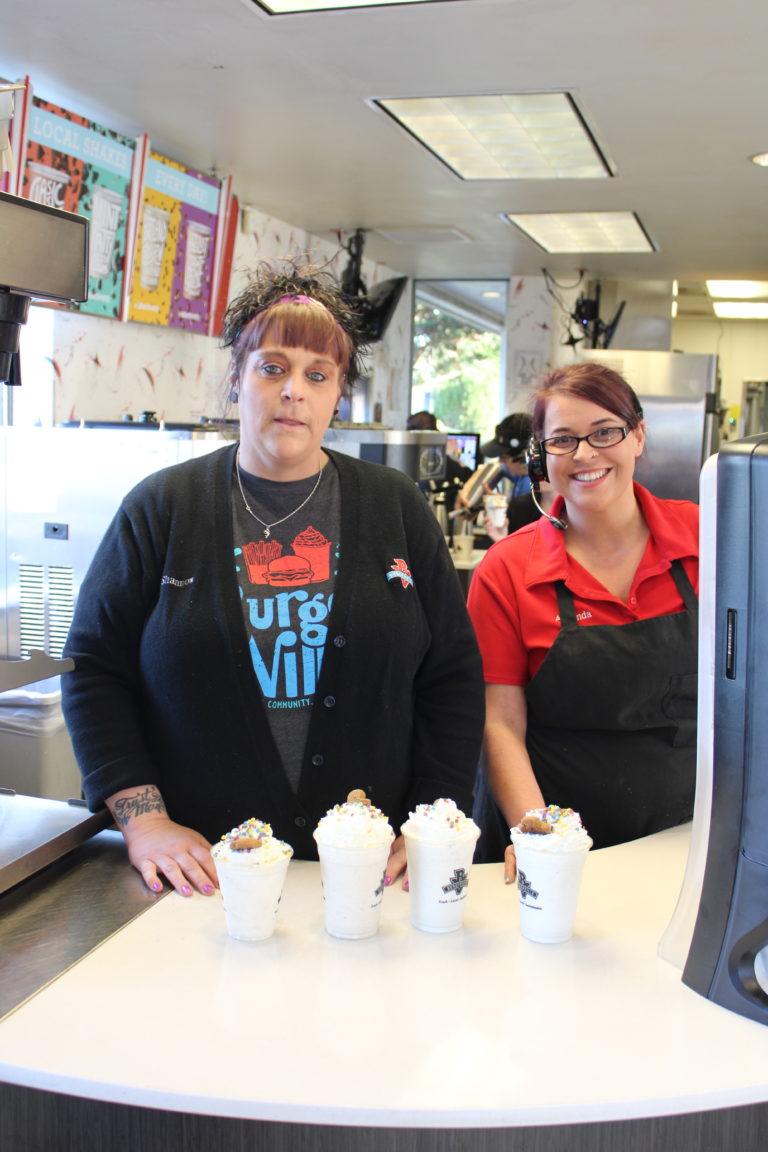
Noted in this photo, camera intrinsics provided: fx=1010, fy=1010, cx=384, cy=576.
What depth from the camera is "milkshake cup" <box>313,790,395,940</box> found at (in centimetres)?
123

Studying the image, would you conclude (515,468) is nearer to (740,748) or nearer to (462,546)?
(462,546)

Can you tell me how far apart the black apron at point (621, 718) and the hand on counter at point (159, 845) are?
0.69m

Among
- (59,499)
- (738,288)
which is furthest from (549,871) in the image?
(738,288)

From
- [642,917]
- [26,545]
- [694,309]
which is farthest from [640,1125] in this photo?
[694,309]

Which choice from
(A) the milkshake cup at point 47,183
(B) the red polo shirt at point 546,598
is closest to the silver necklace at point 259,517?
(B) the red polo shirt at point 546,598

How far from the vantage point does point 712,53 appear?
3.75 meters

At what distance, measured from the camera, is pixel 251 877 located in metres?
1.22

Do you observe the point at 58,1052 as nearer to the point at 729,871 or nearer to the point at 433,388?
the point at 729,871

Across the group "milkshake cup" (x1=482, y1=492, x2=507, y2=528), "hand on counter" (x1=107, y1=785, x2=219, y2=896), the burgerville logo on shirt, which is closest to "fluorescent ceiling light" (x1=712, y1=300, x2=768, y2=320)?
"milkshake cup" (x1=482, y1=492, x2=507, y2=528)

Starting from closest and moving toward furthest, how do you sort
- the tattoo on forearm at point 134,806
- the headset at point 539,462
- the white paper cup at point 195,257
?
the tattoo on forearm at point 134,806
the headset at point 539,462
the white paper cup at point 195,257

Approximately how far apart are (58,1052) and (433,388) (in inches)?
376

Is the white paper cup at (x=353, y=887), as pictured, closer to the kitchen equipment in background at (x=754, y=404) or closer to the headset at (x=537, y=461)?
the headset at (x=537, y=461)

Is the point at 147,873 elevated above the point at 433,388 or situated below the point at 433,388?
below

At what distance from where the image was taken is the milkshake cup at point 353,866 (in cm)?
123
